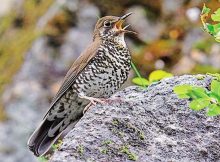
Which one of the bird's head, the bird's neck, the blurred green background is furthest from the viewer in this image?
the blurred green background

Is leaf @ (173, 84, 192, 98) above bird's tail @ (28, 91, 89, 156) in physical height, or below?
above

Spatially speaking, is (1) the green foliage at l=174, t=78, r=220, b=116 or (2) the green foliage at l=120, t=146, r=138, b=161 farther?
(2) the green foliage at l=120, t=146, r=138, b=161

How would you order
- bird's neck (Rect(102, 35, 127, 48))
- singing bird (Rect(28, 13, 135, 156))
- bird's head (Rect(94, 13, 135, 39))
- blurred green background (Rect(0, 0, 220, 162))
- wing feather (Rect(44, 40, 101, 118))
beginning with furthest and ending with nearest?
blurred green background (Rect(0, 0, 220, 162)), bird's head (Rect(94, 13, 135, 39)), bird's neck (Rect(102, 35, 127, 48)), wing feather (Rect(44, 40, 101, 118)), singing bird (Rect(28, 13, 135, 156))

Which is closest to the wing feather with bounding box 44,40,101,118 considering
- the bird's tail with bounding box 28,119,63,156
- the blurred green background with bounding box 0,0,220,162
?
the bird's tail with bounding box 28,119,63,156

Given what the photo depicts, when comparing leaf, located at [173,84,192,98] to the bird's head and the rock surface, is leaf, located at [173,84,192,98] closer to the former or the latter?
the rock surface

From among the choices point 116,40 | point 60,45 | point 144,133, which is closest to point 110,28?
point 116,40

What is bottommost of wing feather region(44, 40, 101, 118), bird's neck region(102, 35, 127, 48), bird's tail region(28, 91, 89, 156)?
bird's tail region(28, 91, 89, 156)

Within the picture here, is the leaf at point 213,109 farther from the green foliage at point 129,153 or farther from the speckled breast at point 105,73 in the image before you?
the speckled breast at point 105,73

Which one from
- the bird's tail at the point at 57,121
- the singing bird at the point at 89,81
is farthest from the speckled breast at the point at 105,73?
the bird's tail at the point at 57,121
